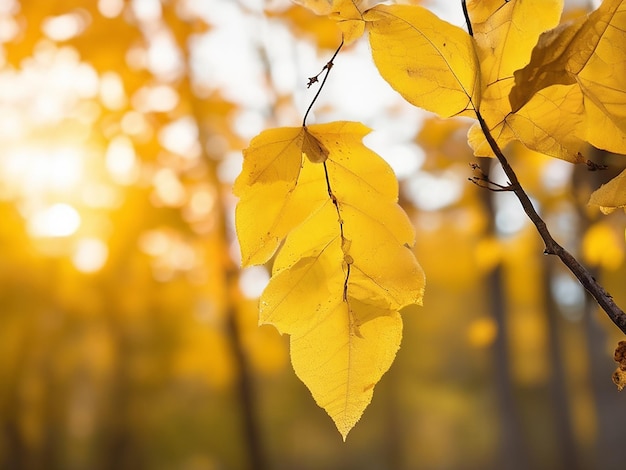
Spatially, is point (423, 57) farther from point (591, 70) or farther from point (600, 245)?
point (600, 245)

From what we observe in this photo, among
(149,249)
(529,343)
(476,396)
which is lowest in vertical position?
(476,396)

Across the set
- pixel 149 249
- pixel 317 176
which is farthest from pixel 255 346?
pixel 317 176

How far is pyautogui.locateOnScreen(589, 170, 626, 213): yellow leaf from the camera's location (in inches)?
10.1

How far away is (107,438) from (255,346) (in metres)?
3.14

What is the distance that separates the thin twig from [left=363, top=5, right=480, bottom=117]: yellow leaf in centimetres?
1

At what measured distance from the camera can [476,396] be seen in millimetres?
11297

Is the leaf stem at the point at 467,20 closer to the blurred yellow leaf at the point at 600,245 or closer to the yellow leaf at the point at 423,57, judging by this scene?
the yellow leaf at the point at 423,57

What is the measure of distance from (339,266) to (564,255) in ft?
0.32

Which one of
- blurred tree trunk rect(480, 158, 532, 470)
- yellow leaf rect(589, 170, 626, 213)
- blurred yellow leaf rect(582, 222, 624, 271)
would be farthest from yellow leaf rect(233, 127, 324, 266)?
blurred tree trunk rect(480, 158, 532, 470)

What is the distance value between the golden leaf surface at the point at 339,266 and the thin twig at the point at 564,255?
0.16 ft

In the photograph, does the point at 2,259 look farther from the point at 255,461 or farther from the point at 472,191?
the point at 472,191

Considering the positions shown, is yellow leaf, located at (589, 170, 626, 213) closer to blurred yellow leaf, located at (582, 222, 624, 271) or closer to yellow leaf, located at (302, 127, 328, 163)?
yellow leaf, located at (302, 127, 328, 163)

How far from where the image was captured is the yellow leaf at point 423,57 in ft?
0.84

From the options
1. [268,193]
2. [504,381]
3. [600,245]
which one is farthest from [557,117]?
[504,381]
